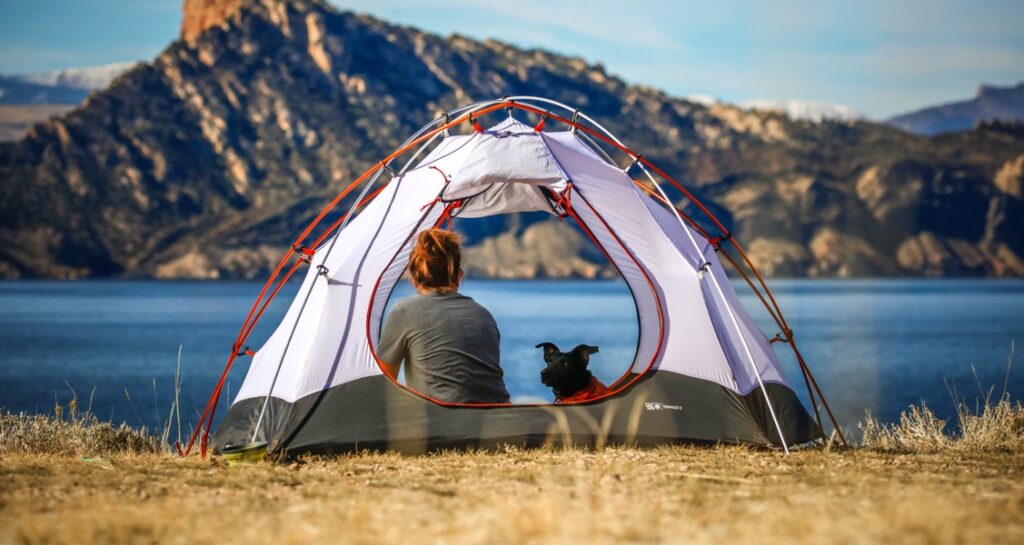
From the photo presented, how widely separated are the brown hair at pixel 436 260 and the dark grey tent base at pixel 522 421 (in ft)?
2.73

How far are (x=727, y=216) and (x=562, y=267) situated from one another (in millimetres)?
33283

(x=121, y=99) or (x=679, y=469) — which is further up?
(x=121, y=99)

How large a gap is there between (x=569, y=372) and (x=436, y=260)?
1.42m

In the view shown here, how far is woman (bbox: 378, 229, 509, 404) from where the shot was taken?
763cm

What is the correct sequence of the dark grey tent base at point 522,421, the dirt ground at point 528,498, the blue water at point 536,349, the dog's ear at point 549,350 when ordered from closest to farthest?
the dirt ground at point 528,498 → the dark grey tent base at point 522,421 → the dog's ear at point 549,350 → the blue water at point 536,349

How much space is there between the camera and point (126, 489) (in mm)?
5945

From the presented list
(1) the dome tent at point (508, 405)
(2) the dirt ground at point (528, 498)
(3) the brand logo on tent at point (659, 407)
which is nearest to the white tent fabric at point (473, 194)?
(1) the dome tent at point (508, 405)

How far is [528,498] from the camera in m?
5.47

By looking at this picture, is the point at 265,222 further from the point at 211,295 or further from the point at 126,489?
the point at 126,489

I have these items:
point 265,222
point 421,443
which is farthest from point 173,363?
point 265,222

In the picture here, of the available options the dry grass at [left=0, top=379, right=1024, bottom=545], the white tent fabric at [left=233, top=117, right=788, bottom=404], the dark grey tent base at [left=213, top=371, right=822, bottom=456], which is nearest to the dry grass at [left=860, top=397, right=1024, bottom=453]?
the dry grass at [left=0, top=379, right=1024, bottom=545]

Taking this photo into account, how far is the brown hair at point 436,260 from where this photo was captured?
762 centimetres

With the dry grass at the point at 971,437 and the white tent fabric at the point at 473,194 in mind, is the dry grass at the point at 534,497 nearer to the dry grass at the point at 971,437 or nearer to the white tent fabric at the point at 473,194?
the dry grass at the point at 971,437

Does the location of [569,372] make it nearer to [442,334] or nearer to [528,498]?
[442,334]
